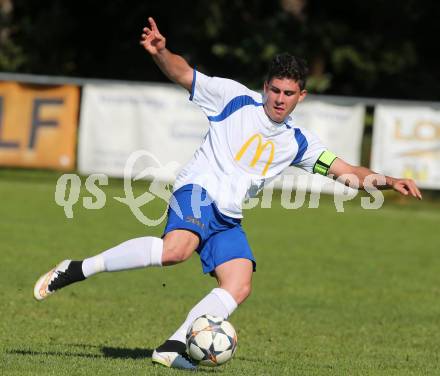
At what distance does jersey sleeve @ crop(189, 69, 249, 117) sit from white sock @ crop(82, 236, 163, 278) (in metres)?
1.00

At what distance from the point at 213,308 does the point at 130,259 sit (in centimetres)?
62

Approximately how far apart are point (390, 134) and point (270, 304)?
908 cm

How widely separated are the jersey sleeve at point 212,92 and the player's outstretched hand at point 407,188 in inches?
46.9

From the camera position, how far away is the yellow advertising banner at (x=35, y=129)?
1923 centimetres

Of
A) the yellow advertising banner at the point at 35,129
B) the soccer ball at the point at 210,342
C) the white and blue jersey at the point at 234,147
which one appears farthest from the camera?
the yellow advertising banner at the point at 35,129

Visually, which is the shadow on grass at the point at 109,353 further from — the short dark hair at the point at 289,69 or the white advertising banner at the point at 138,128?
the white advertising banner at the point at 138,128

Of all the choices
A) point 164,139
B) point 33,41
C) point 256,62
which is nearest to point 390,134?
point 164,139

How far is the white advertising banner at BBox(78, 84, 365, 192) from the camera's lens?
19094 millimetres

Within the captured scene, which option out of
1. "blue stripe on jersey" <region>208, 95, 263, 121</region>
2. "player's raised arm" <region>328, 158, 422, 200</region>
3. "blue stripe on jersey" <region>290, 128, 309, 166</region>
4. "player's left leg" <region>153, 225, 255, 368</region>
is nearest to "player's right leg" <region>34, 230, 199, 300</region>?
"player's left leg" <region>153, 225, 255, 368</region>

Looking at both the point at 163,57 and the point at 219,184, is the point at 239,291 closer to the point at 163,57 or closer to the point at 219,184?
the point at 219,184

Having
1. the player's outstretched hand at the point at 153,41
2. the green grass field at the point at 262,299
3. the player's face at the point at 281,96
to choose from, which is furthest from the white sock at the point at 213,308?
the player's outstretched hand at the point at 153,41

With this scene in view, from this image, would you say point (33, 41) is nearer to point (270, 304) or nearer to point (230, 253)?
point (270, 304)

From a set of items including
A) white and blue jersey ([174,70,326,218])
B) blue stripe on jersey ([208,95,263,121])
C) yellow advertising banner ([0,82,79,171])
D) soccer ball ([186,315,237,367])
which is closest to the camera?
soccer ball ([186,315,237,367])

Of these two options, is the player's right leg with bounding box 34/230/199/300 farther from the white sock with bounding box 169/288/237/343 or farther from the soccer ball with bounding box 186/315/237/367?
the soccer ball with bounding box 186/315/237/367
